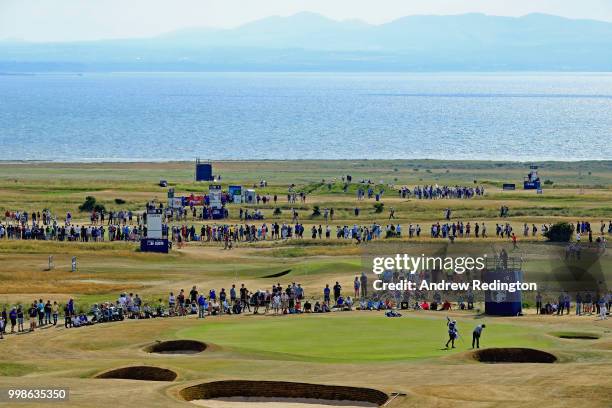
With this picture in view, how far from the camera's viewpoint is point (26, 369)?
39.6m

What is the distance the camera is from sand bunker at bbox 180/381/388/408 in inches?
1344

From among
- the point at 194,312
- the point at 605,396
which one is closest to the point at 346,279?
the point at 194,312

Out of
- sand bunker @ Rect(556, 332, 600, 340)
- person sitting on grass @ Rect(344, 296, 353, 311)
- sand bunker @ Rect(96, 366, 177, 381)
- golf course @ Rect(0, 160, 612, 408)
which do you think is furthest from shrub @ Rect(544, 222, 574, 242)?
sand bunker @ Rect(96, 366, 177, 381)

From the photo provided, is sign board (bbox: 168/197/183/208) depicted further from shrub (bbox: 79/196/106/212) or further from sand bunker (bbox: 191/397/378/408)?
sand bunker (bbox: 191/397/378/408)

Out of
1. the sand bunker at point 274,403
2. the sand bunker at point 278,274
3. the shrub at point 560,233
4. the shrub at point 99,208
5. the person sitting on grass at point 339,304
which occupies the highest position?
the shrub at point 99,208

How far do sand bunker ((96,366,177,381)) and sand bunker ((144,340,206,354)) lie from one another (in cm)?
630

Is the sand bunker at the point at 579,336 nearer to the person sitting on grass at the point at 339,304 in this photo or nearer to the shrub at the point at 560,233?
the person sitting on grass at the point at 339,304

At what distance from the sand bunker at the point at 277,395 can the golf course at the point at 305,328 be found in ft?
0.16

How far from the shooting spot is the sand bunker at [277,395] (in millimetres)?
34125

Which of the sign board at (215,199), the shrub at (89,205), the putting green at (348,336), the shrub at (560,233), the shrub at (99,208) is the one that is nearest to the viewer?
the putting green at (348,336)

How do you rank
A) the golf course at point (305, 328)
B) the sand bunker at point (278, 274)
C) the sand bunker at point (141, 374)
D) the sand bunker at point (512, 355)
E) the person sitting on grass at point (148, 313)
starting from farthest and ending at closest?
the sand bunker at point (278, 274) → the person sitting on grass at point (148, 313) → the sand bunker at point (512, 355) → the sand bunker at point (141, 374) → the golf course at point (305, 328)

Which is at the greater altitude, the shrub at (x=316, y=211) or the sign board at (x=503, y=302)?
the shrub at (x=316, y=211)

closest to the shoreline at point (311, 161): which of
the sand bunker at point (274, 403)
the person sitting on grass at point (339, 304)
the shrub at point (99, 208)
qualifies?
the shrub at point (99, 208)

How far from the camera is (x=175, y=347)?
45.3m
